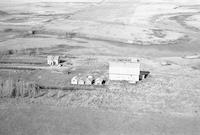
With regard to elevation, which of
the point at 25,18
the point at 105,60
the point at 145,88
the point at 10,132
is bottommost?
the point at 10,132

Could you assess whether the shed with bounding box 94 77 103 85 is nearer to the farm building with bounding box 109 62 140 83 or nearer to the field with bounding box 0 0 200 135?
the field with bounding box 0 0 200 135

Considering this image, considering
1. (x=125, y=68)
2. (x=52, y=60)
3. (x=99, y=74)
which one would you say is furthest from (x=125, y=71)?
(x=52, y=60)

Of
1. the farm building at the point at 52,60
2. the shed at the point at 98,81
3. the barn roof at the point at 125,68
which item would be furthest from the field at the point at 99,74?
the barn roof at the point at 125,68

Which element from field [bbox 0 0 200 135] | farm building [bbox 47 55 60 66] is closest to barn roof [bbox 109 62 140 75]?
field [bbox 0 0 200 135]

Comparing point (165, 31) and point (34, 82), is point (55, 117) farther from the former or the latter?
point (165, 31)

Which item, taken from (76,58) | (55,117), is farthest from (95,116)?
(76,58)

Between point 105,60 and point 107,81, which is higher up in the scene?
point 105,60
